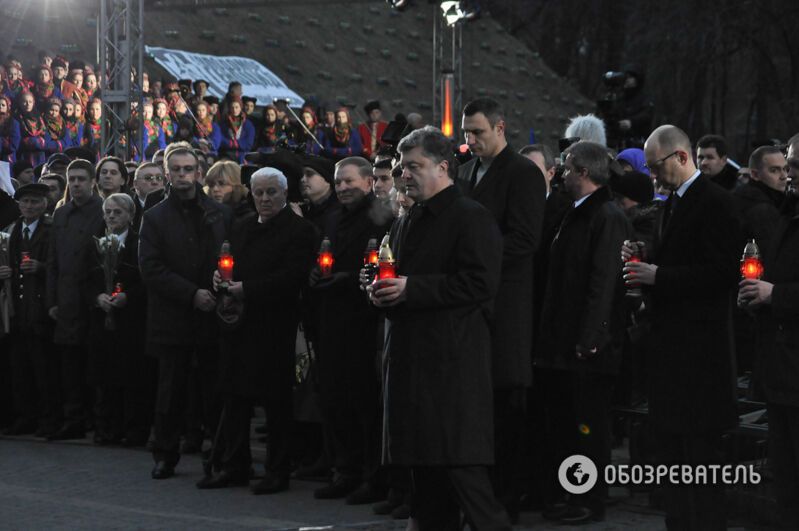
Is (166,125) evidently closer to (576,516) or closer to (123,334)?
(123,334)

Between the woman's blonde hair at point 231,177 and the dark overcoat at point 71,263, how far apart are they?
1.08 metres

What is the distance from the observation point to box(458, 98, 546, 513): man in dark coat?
746cm

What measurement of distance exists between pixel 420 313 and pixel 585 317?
1591mm

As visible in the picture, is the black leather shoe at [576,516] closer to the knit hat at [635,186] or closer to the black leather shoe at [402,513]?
the black leather shoe at [402,513]

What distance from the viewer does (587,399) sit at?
310 inches

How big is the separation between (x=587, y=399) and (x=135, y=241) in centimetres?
444

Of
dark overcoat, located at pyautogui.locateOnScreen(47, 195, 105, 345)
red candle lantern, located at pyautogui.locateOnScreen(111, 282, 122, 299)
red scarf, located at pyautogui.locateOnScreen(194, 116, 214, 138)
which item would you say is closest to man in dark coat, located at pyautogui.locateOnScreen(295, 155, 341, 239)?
red candle lantern, located at pyautogui.locateOnScreen(111, 282, 122, 299)

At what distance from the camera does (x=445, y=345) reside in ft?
21.0

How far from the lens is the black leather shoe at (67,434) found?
1160cm

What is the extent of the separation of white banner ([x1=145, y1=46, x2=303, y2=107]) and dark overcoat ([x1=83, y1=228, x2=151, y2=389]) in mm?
14313

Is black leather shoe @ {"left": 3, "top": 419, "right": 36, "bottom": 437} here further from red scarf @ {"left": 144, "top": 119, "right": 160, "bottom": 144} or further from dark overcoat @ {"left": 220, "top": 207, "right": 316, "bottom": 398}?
red scarf @ {"left": 144, "top": 119, "right": 160, "bottom": 144}

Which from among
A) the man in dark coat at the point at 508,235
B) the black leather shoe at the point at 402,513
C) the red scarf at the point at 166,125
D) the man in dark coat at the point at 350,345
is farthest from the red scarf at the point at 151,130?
the man in dark coat at the point at 508,235

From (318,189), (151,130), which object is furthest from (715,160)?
(151,130)

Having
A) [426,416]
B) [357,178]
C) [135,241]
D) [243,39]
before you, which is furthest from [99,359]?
[243,39]
